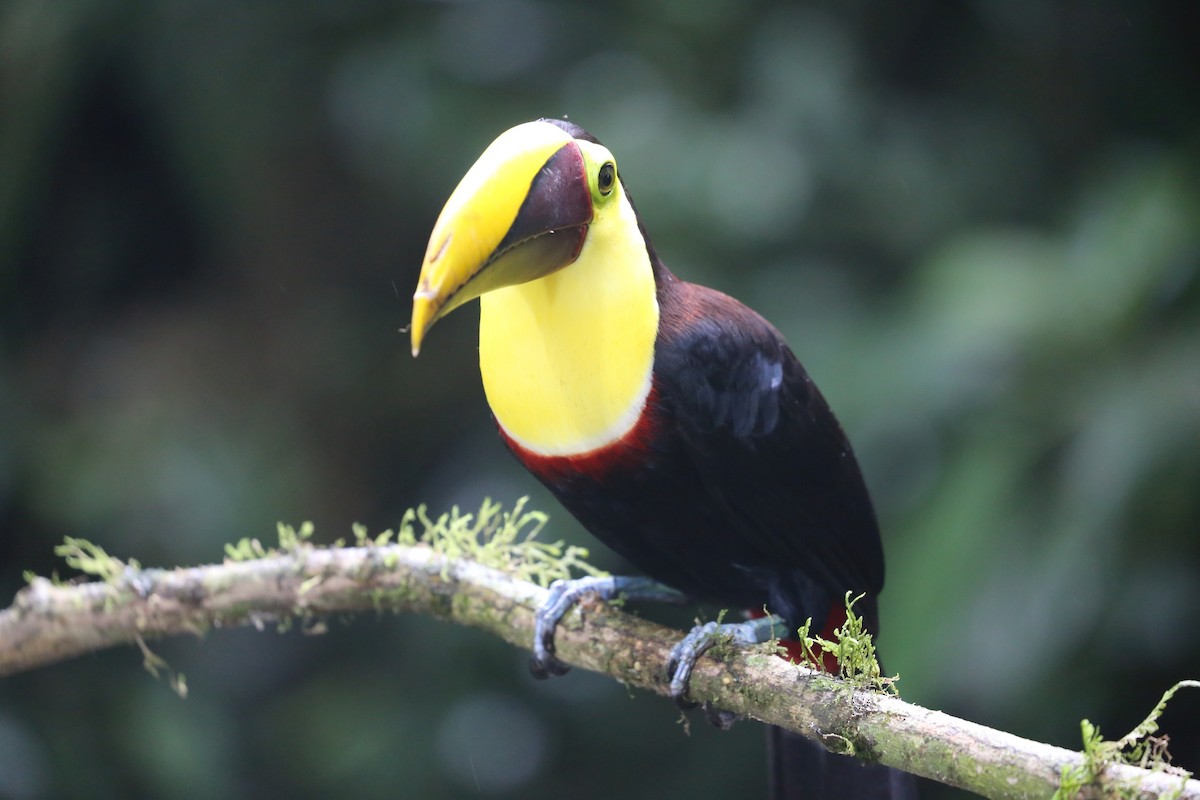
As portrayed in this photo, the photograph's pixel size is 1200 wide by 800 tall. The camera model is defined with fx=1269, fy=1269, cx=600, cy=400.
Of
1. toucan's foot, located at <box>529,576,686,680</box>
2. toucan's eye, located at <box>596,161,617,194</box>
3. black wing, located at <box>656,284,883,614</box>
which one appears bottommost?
toucan's foot, located at <box>529,576,686,680</box>

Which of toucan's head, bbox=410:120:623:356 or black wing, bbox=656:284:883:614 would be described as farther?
black wing, bbox=656:284:883:614

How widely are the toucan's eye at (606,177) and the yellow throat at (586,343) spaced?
31mm

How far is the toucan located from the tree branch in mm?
113

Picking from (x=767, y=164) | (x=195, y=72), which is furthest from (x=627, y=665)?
(x=195, y=72)

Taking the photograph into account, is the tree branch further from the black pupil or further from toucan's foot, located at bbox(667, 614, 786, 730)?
the black pupil

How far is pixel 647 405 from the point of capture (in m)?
1.78

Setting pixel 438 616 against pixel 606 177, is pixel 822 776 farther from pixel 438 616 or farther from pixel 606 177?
pixel 606 177

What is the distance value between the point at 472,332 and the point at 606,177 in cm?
198

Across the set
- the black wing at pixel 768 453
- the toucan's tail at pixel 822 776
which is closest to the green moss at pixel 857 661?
the black wing at pixel 768 453

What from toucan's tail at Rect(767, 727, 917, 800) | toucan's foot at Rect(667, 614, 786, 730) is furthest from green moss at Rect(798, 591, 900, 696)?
toucan's tail at Rect(767, 727, 917, 800)

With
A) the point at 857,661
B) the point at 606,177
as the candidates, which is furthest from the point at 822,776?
the point at 606,177

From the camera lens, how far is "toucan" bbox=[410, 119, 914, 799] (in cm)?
168

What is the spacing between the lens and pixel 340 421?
396 centimetres

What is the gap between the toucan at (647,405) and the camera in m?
1.68
